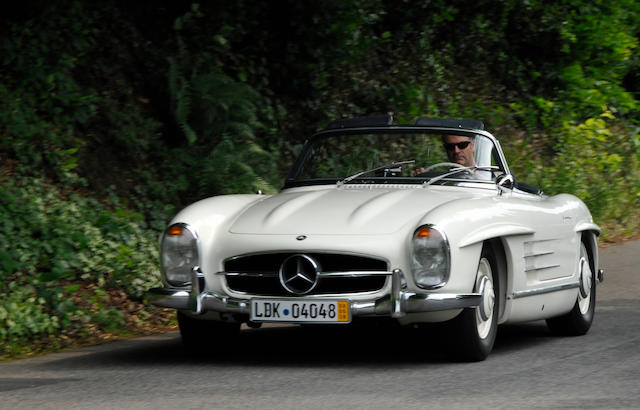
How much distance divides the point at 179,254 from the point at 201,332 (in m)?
0.57

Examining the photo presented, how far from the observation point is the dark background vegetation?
9766 mm

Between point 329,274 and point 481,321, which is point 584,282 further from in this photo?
point 329,274

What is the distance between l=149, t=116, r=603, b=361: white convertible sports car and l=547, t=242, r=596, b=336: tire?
2 centimetres

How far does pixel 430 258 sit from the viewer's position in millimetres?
6652

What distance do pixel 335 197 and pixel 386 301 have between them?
1.18 metres

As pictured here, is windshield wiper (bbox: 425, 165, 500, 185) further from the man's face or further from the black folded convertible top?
the black folded convertible top

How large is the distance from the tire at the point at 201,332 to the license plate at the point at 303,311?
0.77 meters

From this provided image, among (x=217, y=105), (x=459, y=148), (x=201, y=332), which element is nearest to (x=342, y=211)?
(x=201, y=332)

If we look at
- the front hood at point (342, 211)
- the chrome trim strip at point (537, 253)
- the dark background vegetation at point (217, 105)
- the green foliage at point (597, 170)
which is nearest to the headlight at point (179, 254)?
the front hood at point (342, 211)

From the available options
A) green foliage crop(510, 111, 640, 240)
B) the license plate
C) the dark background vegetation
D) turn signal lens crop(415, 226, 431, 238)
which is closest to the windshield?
turn signal lens crop(415, 226, 431, 238)

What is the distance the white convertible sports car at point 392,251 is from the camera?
21.9ft

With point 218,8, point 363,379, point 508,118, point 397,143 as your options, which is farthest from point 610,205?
point 363,379

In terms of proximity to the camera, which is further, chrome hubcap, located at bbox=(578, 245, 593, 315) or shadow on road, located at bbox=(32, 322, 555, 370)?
chrome hubcap, located at bbox=(578, 245, 593, 315)

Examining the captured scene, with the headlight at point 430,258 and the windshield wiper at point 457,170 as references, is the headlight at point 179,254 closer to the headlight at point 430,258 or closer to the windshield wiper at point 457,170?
the headlight at point 430,258
